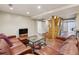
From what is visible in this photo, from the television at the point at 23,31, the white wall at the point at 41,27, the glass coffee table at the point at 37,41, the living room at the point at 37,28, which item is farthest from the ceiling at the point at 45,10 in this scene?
the glass coffee table at the point at 37,41

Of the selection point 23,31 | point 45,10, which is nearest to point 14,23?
point 23,31

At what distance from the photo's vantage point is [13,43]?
→ 2.07 m

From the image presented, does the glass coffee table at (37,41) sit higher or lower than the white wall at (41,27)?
lower

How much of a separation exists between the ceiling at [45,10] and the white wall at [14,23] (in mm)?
86

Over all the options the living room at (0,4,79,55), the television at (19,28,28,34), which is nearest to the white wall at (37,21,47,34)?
the living room at (0,4,79,55)

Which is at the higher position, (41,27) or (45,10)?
(45,10)

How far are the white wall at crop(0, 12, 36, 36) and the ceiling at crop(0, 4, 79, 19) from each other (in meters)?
0.09

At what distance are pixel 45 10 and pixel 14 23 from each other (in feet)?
→ 1.91

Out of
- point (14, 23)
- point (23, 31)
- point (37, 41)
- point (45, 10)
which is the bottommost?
point (37, 41)

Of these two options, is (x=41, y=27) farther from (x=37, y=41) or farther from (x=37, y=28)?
(x=37, y=41)

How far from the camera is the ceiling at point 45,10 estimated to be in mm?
2022

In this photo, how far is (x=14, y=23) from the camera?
210cm

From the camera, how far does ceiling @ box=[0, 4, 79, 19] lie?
6.63ft

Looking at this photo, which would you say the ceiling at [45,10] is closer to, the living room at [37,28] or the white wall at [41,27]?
the living room at [37,28]
